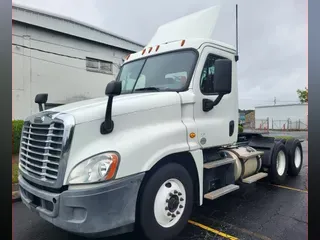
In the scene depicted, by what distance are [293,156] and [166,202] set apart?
4.87m

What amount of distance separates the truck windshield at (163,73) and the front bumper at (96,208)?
162 centimetres

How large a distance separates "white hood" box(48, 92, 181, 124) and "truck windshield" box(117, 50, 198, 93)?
0.32m

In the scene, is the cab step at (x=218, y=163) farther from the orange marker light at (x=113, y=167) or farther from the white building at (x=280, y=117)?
the white building at (x=280, y=117)

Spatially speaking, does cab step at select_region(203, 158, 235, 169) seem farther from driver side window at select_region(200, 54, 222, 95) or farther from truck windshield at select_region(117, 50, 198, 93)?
truck windshield at select_region(117, 50, 198, 93)

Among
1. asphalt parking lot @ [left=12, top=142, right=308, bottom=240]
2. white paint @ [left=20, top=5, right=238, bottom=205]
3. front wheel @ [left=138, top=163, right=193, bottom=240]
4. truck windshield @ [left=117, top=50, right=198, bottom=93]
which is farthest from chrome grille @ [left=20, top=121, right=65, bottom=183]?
truck windshield @ [left=117, top=50, right=198, bottom=93]

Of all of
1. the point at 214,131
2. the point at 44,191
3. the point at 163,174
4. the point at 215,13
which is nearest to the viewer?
the point at 44,191

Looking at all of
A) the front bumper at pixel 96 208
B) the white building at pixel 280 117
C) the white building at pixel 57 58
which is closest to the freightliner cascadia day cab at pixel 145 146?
the front bumper at pixel 96 208

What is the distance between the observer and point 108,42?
12.8 metres

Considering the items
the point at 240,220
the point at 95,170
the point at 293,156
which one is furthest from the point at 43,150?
the point at 293,156

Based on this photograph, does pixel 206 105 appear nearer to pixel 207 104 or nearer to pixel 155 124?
pixel 207 104

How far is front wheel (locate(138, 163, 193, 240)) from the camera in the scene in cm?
293
